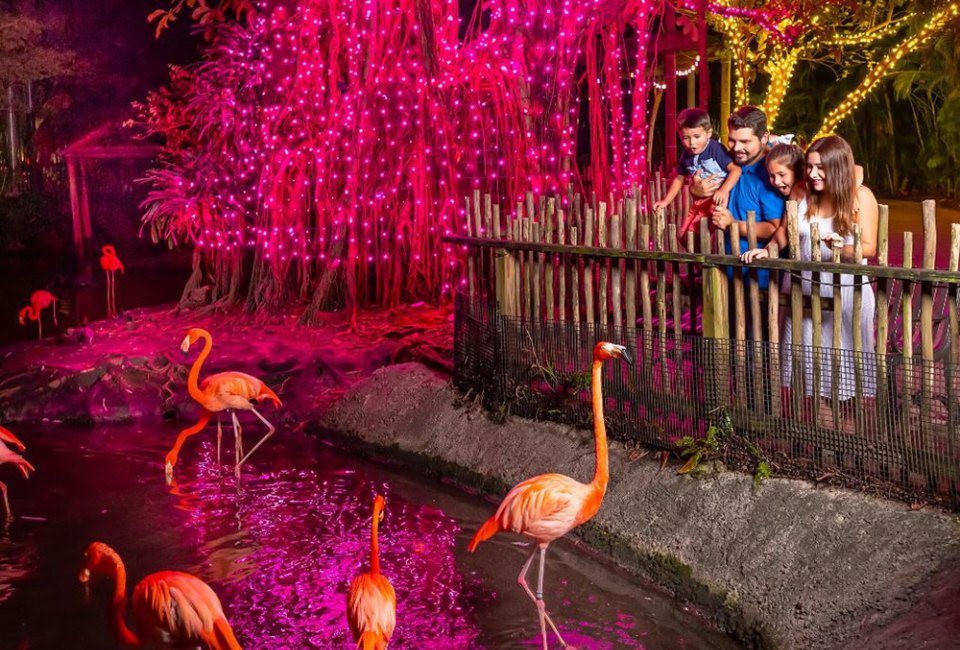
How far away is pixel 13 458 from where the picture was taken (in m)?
7.80

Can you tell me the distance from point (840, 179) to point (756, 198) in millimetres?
875

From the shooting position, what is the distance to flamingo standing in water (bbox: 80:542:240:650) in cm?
492

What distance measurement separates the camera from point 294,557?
6.77m

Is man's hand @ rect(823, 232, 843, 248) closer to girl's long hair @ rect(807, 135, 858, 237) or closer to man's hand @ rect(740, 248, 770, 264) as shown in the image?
girl's long hair @ rect(807, 135, 858, 237)

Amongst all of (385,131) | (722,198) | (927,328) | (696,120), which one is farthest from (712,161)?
(385,131)

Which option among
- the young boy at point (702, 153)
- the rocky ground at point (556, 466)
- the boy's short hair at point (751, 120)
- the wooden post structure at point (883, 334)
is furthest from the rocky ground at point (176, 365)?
the wooden post structure at point (883, 334)

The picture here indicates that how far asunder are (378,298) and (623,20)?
428 cm

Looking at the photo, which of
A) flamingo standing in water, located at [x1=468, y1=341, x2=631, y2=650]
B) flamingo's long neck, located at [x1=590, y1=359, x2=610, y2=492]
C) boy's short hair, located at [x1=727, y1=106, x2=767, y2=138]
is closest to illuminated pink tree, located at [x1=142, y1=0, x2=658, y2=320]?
boy's short hair, located at [x1=727, y1=106, x2=767, y2=138]

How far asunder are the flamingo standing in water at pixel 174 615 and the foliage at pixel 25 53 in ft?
54.7

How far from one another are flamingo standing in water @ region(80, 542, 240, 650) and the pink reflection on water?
0.56 m

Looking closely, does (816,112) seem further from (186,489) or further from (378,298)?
(186,489)

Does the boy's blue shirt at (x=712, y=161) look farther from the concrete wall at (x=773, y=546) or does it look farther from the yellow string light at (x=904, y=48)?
the yellow string light at (x=904, y=48)

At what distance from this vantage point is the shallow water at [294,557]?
18.9 feet

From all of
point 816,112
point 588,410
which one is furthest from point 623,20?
point 816,112
